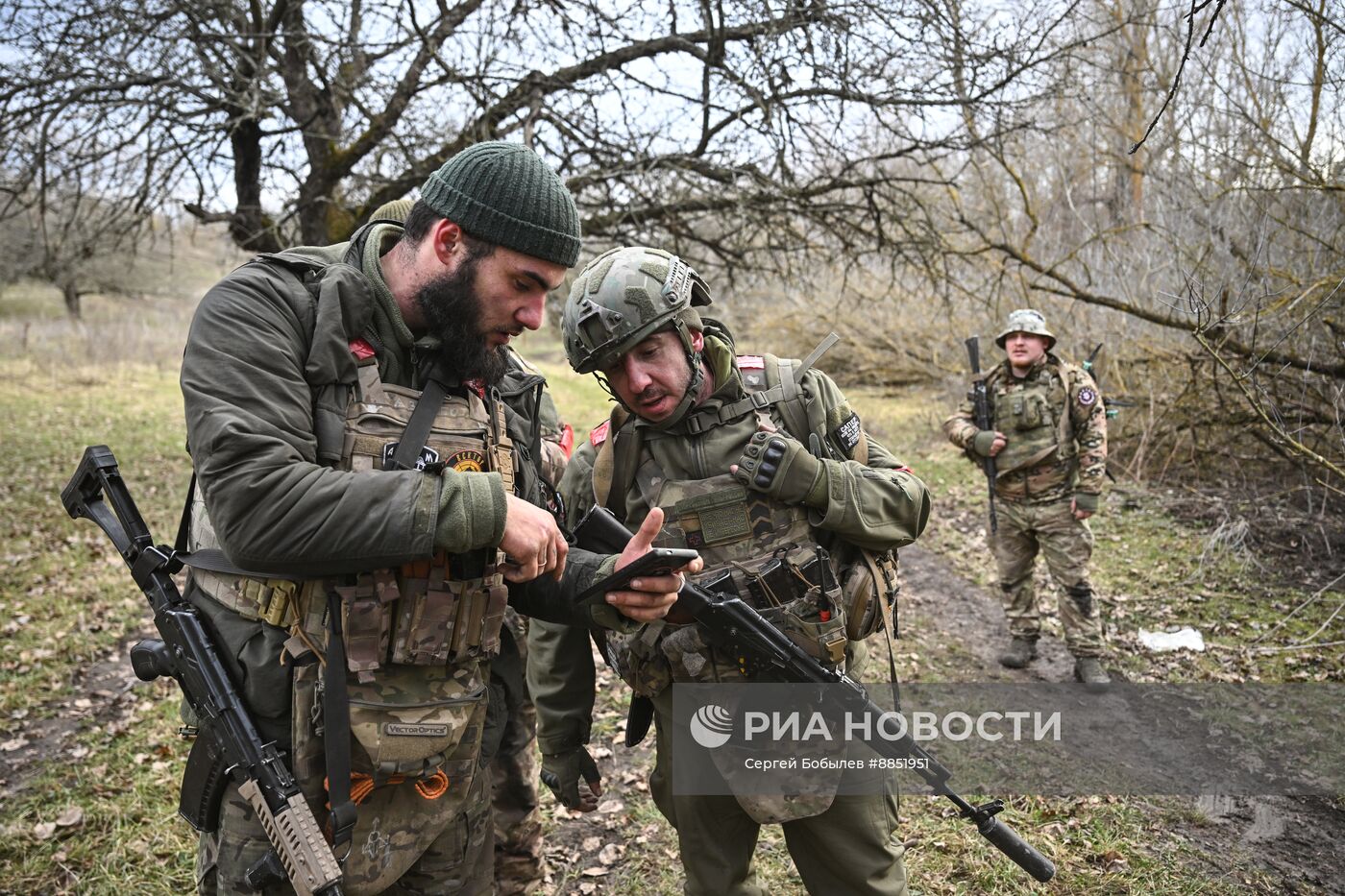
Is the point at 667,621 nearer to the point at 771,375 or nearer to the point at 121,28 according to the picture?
the point at 771,375

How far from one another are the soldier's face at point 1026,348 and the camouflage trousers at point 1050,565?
1.07 metres

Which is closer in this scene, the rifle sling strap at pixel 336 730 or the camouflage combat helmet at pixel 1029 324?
the rifle sling strap at pixel 336 730

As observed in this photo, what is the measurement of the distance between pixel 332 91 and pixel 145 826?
5.41m

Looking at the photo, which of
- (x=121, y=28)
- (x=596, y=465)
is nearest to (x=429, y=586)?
(x=596, y=465)

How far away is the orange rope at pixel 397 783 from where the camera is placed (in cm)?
192

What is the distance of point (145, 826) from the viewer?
3830 mm

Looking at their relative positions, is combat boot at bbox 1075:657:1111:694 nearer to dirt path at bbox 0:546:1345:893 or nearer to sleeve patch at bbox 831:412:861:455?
dirt path at bbox 0:546:1345:893

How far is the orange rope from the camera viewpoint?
75.5 inches

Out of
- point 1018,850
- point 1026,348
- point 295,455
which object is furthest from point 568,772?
point 1026,348

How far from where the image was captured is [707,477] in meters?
2.51

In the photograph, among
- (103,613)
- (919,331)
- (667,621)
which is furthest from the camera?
(919,331)

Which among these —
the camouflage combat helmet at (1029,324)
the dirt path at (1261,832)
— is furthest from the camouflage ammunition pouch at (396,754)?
the camouflage combat helmet at (1029,324)

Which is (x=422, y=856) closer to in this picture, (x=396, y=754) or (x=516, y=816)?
(x=396, y=754)

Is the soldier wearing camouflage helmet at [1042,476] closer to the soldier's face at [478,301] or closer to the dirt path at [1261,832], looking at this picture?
the dirt path at [1261,832]
